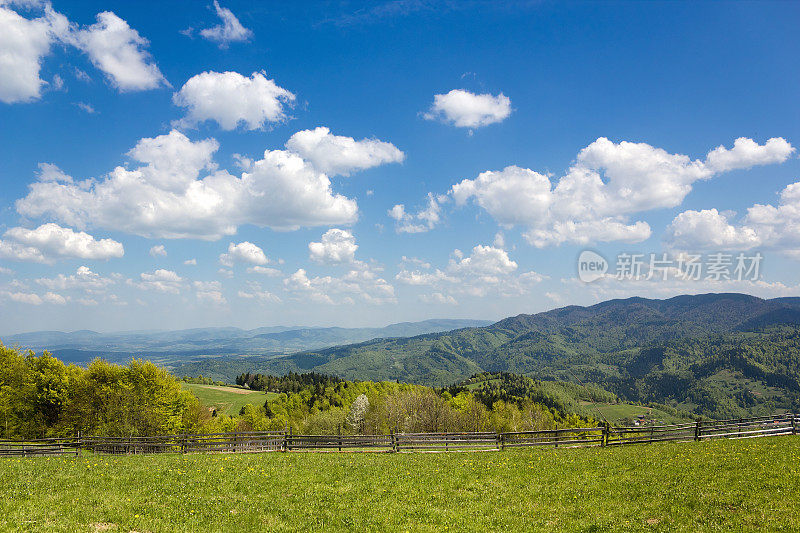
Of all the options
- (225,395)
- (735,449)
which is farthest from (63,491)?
(225,395)

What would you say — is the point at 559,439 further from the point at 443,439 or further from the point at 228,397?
the point at 228,397

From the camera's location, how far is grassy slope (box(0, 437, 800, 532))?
45.9 feet

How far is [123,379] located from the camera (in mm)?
55000

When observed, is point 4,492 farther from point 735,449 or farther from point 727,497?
point 735,449

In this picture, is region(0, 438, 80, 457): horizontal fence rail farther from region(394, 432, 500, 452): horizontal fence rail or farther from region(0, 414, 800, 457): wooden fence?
region(394, 432, 500, 452): horizontal fence rail

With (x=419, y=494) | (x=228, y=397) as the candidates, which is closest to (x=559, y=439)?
(x=419, y=494)

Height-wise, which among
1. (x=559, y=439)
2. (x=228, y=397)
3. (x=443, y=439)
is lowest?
(x=228, y=397)

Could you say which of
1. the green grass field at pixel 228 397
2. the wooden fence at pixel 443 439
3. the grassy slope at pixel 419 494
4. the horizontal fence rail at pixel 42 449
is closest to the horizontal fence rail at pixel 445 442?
the wooden fence at pixel 443 439

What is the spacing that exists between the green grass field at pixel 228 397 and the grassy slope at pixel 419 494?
13056 cm

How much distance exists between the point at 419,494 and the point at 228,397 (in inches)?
6280

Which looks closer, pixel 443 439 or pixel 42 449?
pixel 42 449

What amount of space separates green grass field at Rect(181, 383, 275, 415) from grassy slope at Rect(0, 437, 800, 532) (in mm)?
130557

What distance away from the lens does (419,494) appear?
17688 millimetres

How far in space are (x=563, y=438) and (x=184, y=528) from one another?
88.0ft
